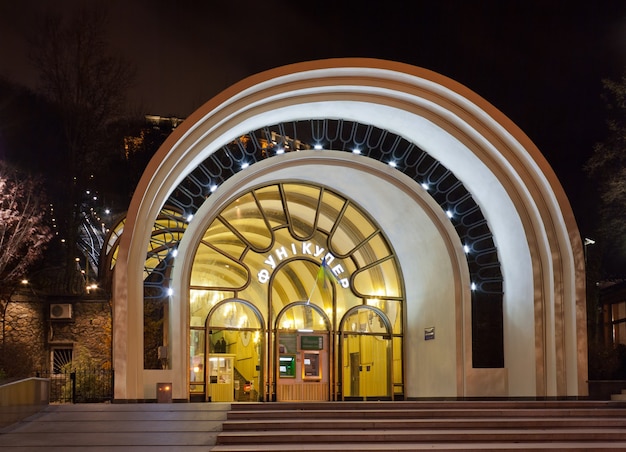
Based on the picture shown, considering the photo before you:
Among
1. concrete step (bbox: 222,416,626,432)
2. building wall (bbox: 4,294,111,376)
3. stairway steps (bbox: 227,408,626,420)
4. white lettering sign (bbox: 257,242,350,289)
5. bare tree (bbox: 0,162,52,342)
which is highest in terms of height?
bare tree (bbox: 0,162,52,342)

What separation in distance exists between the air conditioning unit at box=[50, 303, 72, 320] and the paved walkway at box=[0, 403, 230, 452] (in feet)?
45.3

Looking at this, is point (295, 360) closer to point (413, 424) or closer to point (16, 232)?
point (413, 424)

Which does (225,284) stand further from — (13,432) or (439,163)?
(13,432)

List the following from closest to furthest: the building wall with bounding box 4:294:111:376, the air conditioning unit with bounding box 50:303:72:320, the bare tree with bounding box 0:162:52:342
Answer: the bare tree with bounding box 0:162:52:342, the building wall with bounding box 4:294:111:376, the air conditioning unit with bounding box 50:303:72:320

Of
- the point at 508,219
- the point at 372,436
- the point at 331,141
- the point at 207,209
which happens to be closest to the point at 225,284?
the point at 207,209

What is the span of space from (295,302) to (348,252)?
1.99 meters

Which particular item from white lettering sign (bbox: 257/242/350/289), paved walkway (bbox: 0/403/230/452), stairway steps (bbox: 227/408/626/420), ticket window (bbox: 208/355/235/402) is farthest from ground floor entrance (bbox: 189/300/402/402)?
stairway steps (bbox: 227/408/626/420)

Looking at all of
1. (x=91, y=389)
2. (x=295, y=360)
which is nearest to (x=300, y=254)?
(x=295, y=360)

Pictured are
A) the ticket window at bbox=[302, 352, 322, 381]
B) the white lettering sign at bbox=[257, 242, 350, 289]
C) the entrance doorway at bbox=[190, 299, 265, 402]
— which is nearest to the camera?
the entrance doorway at bbox=[190, 299, 265, 402]

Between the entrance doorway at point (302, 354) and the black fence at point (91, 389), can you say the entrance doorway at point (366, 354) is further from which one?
the black fence at point (91, 389)

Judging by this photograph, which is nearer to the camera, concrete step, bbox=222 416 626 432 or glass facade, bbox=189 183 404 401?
concrete step, bbox=222 416 626 432

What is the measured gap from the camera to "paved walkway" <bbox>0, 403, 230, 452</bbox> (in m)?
11.9

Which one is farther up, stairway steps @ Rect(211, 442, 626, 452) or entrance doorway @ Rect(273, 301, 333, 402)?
entrance doorway @ Rect(273, 301, 333, 402)

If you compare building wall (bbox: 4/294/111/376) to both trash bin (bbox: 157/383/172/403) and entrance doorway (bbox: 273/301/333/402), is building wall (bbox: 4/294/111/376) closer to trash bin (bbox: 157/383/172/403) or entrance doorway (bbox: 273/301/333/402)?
entrance doorway (bbox: 273/301/333/402)
